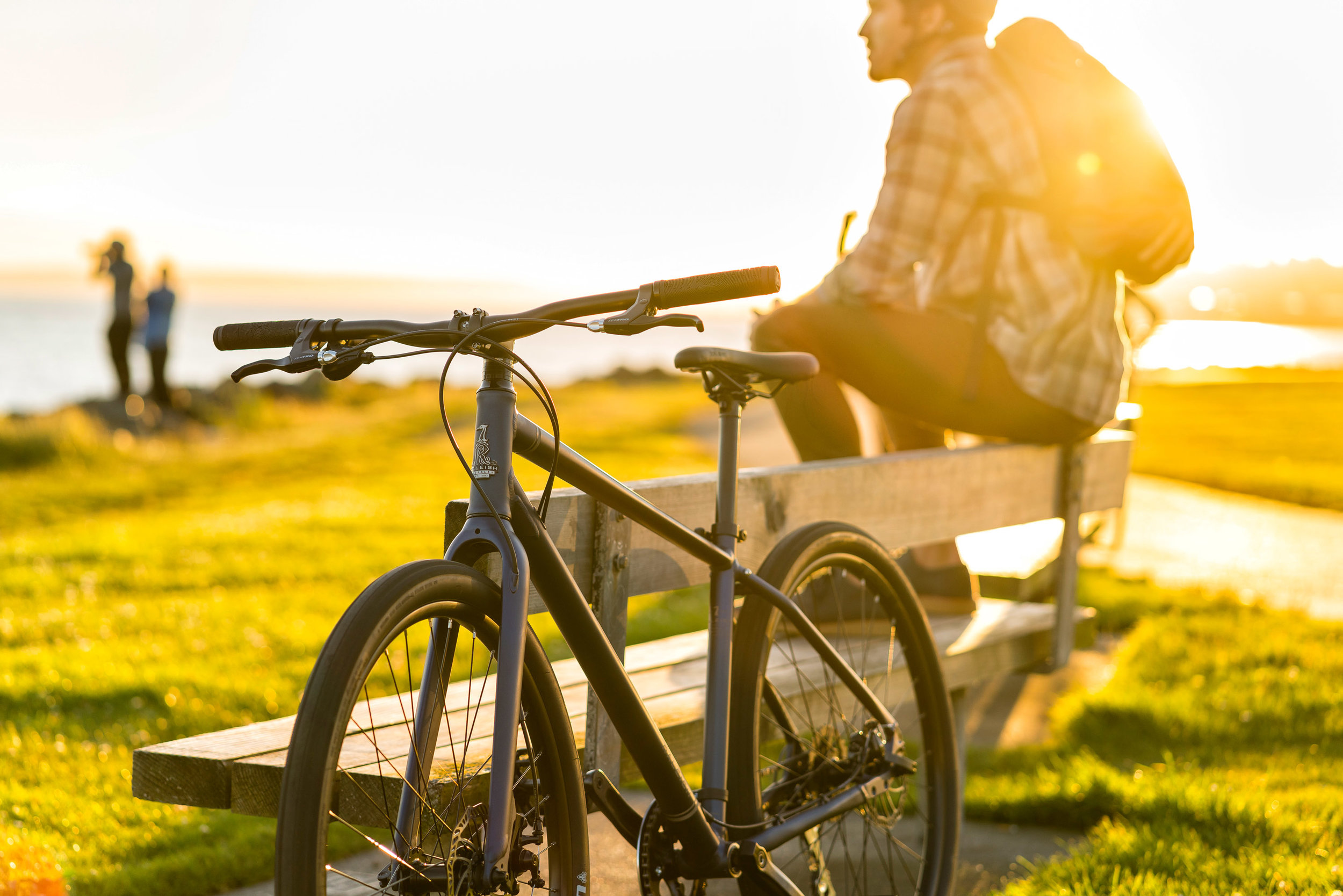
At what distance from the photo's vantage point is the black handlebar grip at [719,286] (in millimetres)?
1552

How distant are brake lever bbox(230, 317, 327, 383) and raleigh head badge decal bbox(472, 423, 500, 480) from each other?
0.24 meters

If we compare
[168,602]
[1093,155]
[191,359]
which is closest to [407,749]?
[1093,155]

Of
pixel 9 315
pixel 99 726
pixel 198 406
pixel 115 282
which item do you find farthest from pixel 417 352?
pixel 9 315

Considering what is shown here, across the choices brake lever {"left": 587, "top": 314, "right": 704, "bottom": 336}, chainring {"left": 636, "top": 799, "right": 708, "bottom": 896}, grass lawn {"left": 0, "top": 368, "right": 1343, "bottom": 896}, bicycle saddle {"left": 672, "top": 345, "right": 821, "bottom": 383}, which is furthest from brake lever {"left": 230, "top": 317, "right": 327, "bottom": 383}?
grass lawn {"left": 0, "top": 368, "right": 1343, "bottom": 896}

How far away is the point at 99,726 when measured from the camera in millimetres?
3955

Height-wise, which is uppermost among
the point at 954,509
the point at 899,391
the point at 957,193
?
the point at 957,193

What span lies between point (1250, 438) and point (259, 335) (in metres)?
16.3

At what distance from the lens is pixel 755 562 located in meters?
2.65

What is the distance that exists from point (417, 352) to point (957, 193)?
6.17 ft

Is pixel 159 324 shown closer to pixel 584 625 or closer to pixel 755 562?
pixel 755 562

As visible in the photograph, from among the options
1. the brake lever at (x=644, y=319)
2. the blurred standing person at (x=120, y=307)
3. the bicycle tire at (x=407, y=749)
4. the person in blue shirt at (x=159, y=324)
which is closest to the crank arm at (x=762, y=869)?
the bicycle tire at (x=407, y=749)

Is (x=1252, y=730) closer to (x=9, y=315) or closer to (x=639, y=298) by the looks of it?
Result: (x=639, y=298)

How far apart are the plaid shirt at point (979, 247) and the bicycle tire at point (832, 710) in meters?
0.78

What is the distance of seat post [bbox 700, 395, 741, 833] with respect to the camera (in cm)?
223
